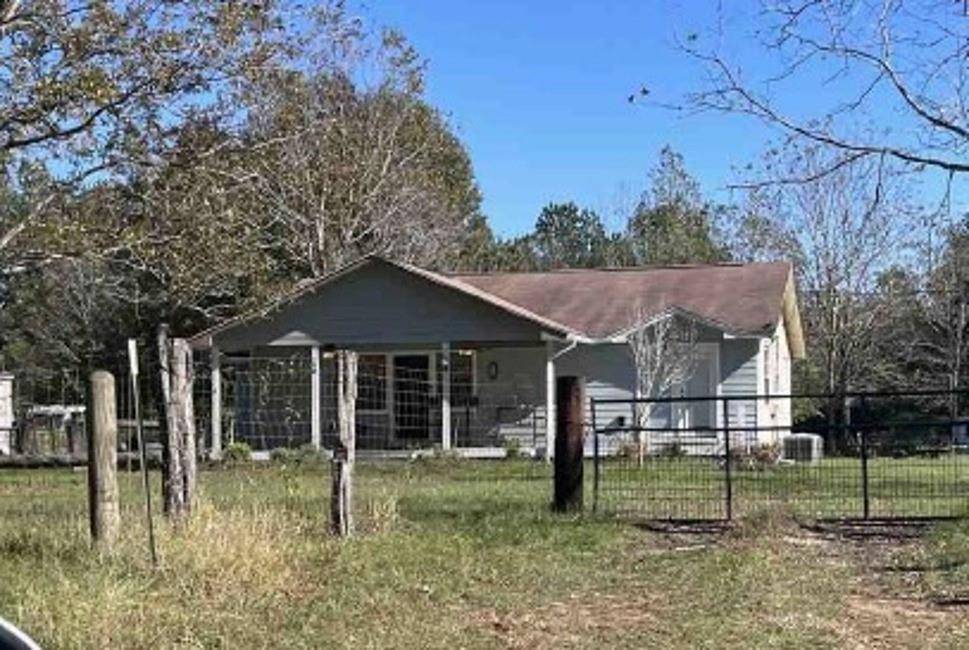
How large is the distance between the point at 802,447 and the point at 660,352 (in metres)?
4.86

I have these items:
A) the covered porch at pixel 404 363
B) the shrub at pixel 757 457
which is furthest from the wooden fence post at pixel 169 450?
the covered porch at pixel 404 363

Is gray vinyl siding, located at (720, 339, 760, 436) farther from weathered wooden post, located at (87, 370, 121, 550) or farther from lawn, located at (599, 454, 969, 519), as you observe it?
weathered wooden post, located at (87, 370, 121, 550)

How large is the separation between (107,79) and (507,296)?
16.8m

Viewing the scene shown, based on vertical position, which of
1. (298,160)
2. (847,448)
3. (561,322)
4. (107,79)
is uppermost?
(298,160)

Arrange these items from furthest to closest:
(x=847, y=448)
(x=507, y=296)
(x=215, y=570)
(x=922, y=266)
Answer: (x=922, y=266)
(x=507, y=296)
(x=847, y=448)
(x=215, y=570)

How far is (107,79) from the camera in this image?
1505 cm

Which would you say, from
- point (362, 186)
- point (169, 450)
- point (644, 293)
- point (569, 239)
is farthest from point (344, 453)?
point (569, 239)

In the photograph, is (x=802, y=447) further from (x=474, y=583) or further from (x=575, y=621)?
(x=575, y=621)

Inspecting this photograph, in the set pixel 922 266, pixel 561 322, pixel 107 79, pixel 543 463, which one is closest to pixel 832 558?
pixel 107 79

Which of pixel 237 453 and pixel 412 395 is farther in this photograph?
pixel 412 395

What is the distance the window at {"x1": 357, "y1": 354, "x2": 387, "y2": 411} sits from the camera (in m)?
28.6

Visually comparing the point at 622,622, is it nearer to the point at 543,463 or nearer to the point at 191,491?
the point at 191,491

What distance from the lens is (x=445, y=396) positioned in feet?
88.4

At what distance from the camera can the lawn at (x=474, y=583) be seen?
7.20 m
